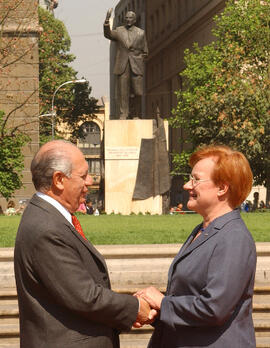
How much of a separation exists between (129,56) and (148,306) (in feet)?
76.1

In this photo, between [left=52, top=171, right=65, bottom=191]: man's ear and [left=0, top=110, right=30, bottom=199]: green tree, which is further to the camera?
[left=0, top=110, right=30, bottom=199]: green tree

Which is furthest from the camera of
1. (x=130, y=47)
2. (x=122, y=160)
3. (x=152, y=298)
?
(x=122, y=160)

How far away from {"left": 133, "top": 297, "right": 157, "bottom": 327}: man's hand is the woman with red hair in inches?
1.7

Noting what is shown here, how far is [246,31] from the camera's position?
4509 cm

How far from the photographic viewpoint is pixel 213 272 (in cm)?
441

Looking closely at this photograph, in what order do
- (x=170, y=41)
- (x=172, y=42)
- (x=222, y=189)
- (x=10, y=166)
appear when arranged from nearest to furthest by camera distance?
(x=222, y=189)
(x=10, y=166)
(x=172, y=42)
(x=170, y=41)

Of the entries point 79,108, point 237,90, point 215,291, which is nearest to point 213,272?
point 215,291

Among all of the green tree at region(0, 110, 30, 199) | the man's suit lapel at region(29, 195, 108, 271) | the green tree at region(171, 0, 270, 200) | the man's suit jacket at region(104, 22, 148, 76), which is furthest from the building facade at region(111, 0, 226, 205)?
the man's suit lapel at region(29, 195, 108, 271)

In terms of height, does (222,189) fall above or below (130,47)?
below

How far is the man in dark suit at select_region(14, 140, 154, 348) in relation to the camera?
435 cm

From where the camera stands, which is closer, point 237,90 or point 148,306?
point 148,306

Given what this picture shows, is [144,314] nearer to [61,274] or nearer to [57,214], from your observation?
[61,274]

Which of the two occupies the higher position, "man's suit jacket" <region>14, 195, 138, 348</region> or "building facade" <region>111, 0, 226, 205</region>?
"building facade" <region>111, 0, 226, 205</region>

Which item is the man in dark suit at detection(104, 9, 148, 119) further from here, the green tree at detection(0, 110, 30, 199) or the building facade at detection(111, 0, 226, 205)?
the building facade at detection(111, 0, 226, 205)
